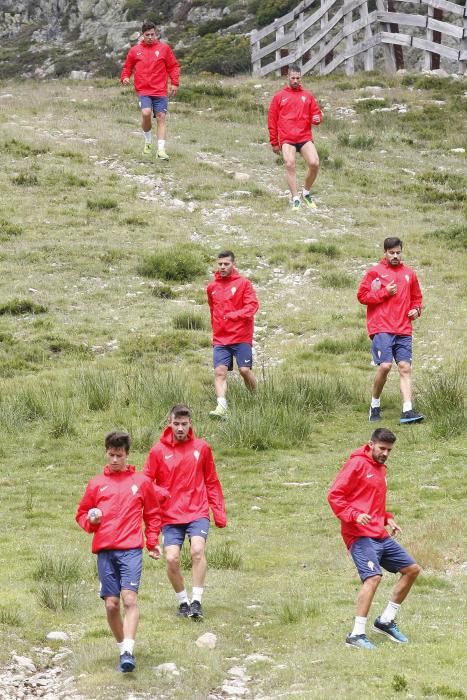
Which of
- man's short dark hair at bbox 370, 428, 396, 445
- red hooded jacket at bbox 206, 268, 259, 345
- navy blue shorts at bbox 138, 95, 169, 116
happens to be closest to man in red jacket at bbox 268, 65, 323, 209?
navy blue shorts at bbox 138, 95, 169, 116

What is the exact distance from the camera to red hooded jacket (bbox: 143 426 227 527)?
9656 mm

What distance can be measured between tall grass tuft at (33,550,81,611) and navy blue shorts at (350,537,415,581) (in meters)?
2.29

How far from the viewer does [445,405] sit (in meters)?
15.5

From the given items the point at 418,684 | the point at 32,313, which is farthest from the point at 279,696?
the point at 32,313

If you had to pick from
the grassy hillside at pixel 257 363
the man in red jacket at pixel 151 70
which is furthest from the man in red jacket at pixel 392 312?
the man in red jacket at pixel 151 70

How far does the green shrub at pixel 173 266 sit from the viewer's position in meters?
21.4

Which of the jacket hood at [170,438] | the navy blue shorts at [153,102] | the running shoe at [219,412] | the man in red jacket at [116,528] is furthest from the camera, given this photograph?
the navy blue shorts at [153,102]

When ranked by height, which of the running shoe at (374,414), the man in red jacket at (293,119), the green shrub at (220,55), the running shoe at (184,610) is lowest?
the running shoe at (374,414)

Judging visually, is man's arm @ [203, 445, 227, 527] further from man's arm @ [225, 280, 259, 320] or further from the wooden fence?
the wooden fence

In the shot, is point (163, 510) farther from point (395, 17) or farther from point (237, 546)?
point (395, 17)

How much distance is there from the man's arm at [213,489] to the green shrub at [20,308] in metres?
10.4

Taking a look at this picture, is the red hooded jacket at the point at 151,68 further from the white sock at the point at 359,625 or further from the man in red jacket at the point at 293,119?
the white sock at the point at 359,625

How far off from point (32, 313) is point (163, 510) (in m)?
10.6

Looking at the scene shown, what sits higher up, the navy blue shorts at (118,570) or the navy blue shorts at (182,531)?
the navy blue shorts at (118,570)
